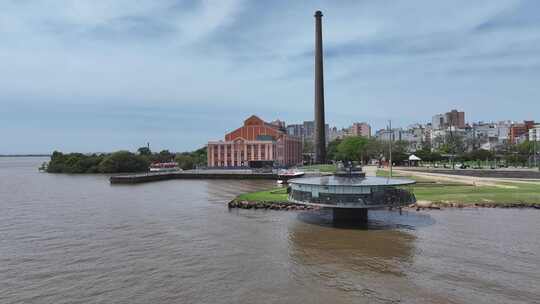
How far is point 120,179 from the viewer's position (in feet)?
282

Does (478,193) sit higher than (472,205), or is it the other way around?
(478,193)

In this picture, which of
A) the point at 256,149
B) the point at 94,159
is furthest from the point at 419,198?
the point at 94,159

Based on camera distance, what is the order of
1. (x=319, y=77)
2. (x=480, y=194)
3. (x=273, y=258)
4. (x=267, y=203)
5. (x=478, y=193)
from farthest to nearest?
(x=319, y=77), (x=478, y=193), (x=480, y=194), (x=267, y=203), (x=273, y=258)

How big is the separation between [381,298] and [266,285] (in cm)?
497

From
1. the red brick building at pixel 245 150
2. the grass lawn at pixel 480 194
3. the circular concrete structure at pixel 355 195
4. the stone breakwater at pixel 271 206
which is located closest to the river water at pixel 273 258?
the circular concrete structure at pixel 355 195

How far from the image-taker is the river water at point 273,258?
17.2 meters

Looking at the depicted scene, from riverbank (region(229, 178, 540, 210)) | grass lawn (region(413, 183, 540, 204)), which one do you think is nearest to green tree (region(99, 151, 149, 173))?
riverbank (region(229, 178, 540, 210))

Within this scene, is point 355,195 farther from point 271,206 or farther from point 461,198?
point 461,198

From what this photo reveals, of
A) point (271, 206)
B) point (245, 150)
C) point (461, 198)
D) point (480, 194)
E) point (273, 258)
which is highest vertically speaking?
point (245, 150)

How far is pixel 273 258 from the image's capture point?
22.8 meters

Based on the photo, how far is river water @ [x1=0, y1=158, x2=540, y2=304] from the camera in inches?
678

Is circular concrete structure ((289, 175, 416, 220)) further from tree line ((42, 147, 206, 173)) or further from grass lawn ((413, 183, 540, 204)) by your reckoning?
tree line ((42, 147, 206, 173))

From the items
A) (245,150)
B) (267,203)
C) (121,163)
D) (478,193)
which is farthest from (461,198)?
(121,163)

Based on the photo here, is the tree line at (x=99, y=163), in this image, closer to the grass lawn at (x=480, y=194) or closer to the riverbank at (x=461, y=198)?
the riverbank at (x=461, y=198)
